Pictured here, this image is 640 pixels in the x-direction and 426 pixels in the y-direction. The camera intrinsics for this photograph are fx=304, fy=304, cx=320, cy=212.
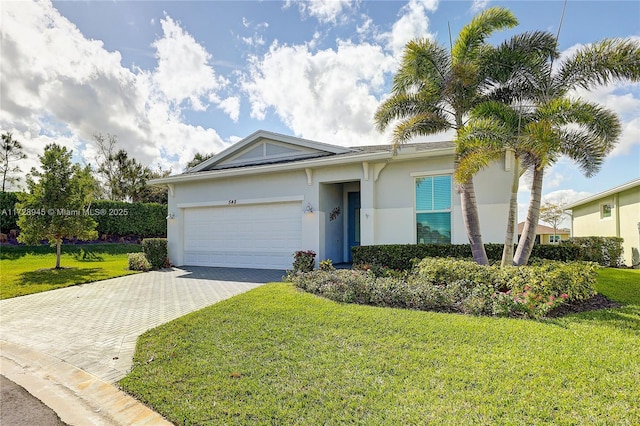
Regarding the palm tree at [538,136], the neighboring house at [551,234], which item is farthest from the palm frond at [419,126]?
the neighboring house at [551,234]

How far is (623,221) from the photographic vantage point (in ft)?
49.4

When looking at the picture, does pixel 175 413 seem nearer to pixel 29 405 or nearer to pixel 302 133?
pixel 29 405

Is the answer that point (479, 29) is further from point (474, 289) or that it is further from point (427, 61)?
point (474, 289)

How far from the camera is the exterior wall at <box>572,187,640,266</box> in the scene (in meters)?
14.0

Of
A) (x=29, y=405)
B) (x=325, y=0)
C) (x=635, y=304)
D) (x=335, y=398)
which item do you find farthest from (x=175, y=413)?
(x=325, y=0)

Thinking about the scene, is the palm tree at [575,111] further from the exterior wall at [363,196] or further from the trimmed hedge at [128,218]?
the trimmed hedge at [128,218]

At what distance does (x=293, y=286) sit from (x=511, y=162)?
7741 millimetres

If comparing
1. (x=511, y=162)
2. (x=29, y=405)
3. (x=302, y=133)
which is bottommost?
(x=29, y=405)

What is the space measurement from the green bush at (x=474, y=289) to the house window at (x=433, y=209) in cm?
272

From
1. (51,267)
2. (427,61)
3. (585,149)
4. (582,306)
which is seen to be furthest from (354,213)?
(51,267)

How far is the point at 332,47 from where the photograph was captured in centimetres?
1220

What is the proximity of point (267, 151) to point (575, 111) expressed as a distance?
10.9 m

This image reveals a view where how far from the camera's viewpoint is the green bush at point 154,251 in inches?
505

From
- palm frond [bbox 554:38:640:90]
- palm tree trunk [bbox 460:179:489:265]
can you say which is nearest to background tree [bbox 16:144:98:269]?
palm tree trunk [bbox 460:179:489:265]
